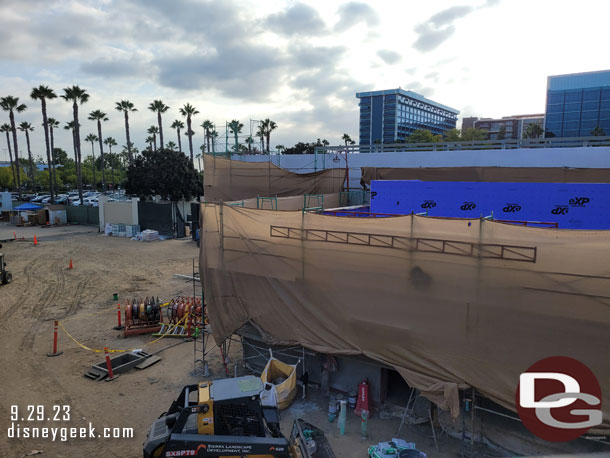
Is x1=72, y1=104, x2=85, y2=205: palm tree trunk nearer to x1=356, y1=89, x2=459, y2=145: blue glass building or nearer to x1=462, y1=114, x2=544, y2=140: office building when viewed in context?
x1=356, y1=89, x2=459, y2=145: blue glass building

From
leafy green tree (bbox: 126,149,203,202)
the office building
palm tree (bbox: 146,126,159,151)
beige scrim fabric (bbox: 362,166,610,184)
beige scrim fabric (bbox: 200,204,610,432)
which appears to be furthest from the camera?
the office building

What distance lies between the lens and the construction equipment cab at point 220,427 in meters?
5.68

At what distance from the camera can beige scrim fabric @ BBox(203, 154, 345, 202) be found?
19.1m

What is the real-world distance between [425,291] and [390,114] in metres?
139

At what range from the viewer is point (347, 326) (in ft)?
27.2

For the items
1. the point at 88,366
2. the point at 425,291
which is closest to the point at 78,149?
the point at 88,366

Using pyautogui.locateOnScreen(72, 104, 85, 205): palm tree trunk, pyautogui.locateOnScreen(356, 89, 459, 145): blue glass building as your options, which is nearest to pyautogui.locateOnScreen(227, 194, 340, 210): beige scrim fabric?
pyautogui.locateOnScreen(72, 104, 85, 205): palm tree trunk

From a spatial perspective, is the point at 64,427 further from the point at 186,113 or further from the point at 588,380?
the point at 186,113

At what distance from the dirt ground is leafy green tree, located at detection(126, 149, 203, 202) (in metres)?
17.3

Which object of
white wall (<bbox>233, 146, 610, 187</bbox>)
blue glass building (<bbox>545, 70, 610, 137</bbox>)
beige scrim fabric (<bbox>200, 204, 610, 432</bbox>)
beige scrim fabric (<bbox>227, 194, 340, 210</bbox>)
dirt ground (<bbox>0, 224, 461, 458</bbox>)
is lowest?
dirt ground (<bbox>0, 224, 461, 458</bbox>)

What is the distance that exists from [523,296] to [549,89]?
343 feet

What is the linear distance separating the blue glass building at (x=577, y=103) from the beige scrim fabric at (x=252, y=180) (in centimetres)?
8313

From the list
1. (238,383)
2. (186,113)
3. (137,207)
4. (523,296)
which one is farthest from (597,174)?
(186,113)

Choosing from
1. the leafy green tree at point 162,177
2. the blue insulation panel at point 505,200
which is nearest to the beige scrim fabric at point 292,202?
the blue insulation panel at point 505,200
